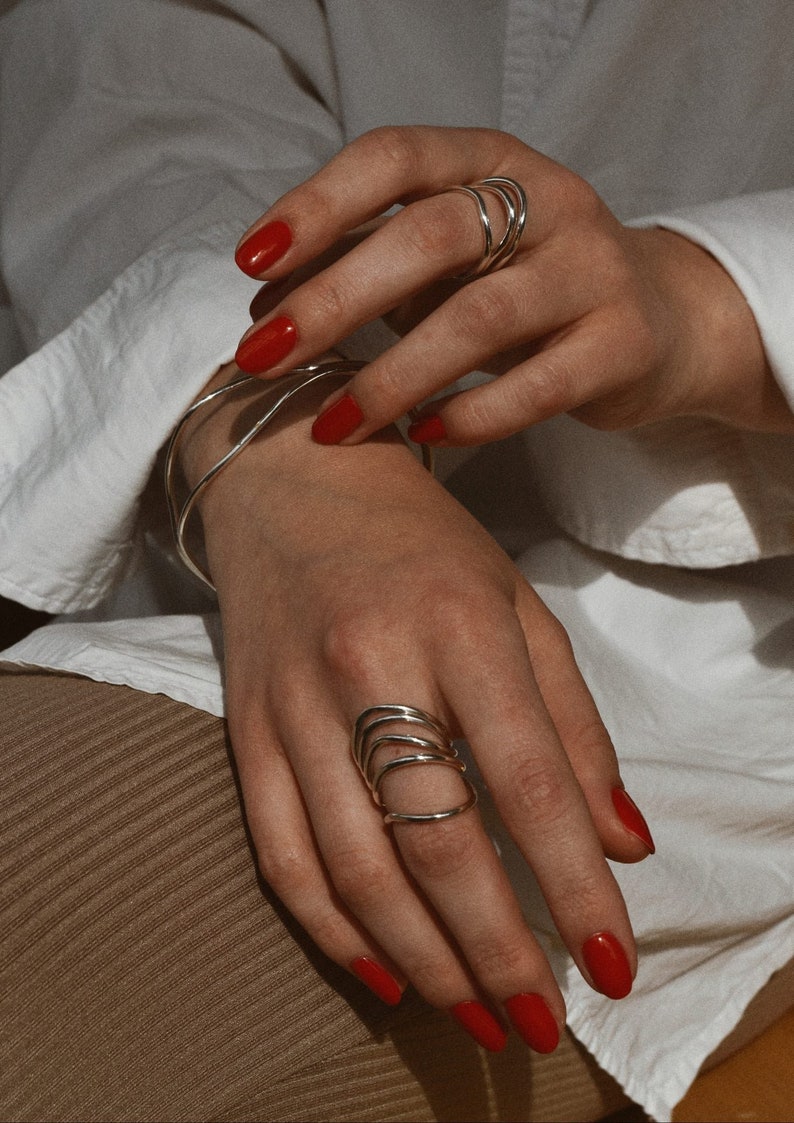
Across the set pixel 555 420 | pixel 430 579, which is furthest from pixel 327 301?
pixel 555 420

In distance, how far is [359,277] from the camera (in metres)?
0.44

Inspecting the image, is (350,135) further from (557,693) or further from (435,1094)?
(435,1094)

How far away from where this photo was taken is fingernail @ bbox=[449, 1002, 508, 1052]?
434mm

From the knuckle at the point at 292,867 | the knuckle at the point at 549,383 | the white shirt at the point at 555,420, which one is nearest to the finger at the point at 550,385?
the knuckle at the point at 549,383

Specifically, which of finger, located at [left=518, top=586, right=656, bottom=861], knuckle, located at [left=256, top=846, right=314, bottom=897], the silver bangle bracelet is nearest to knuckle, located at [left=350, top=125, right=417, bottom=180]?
the silver bangle bracelet

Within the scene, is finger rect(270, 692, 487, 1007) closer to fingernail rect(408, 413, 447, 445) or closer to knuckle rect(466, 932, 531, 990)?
knuckle rect(466, 932, 531, 990)

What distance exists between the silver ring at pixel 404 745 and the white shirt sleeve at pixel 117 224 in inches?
9.2

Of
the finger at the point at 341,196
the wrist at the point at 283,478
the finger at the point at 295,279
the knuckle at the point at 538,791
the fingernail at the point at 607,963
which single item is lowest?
the fingernail at the point at 607,963

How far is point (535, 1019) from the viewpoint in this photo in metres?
0.42

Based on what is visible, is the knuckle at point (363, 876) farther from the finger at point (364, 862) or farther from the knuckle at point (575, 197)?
the knuckle at point (575, 197)

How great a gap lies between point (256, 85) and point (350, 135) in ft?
0.28

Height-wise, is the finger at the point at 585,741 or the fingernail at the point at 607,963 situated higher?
the finger at the point at 585,741

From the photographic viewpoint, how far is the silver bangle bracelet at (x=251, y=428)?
0.51 metres

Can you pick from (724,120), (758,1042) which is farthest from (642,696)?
(724,120)
